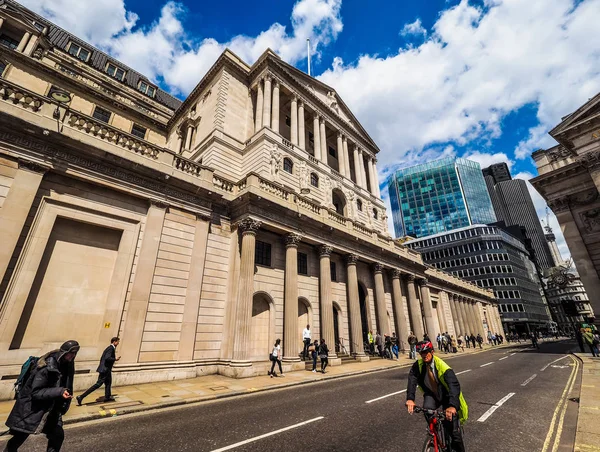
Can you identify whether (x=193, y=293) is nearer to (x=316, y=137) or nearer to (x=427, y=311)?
(x=316, y=137)

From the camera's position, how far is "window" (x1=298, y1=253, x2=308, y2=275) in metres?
20.1

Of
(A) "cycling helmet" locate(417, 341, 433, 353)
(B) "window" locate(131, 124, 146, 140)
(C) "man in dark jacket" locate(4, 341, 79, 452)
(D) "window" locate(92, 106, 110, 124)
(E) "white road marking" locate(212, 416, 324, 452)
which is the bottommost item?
(E) "white road marking" locate(212, 416, 324, 452)

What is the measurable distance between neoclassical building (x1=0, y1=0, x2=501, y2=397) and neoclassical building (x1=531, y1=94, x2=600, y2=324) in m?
14.3

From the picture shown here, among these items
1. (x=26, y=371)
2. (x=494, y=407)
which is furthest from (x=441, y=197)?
(x=26, y=371)

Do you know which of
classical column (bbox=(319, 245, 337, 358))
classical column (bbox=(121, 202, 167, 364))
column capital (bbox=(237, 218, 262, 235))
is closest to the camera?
classical column (bbox=(121, 202, 167, 364))

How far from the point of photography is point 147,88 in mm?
32469

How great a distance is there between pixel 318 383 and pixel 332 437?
24.4ft

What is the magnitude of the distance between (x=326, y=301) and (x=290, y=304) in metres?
3.31

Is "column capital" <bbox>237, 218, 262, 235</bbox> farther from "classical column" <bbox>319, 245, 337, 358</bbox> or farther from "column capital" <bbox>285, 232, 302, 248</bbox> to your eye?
"classical column" <bbox>319, 245, 337, 358</bbox>

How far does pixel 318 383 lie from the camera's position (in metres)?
12.4

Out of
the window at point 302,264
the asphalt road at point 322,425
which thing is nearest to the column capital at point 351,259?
the window at point 302,264

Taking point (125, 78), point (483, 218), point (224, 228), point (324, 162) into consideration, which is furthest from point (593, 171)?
point (483, 218)

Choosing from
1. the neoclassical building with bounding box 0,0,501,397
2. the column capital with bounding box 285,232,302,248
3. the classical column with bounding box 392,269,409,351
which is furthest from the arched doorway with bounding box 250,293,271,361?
the classical column with bounding box 392,269,409,351

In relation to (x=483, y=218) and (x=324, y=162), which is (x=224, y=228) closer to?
(x=324, y=162)
